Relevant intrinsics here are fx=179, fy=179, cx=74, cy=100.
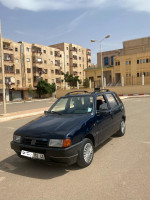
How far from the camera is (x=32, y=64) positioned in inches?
2190

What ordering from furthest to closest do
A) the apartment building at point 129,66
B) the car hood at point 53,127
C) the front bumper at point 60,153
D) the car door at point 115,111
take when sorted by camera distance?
the apartment building at point 129,66 < the car door at point 115,111 < the car hood at point 53,127 < the front bumper at point 60,153

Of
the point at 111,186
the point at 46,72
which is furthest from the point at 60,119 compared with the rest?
the point at 46,72

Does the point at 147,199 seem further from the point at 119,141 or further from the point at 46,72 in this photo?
the point at 46,72

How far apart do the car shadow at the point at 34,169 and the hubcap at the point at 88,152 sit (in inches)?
11.4

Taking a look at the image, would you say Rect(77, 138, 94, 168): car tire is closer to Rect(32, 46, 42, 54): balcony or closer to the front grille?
the front grille

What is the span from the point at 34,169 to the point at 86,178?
1223 millimetres

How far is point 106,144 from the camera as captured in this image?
5.51 meters

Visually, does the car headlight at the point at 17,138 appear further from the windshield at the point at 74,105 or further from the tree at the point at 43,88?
the tree at the point at 43,88

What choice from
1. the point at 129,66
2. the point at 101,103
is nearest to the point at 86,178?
the point at 101,103

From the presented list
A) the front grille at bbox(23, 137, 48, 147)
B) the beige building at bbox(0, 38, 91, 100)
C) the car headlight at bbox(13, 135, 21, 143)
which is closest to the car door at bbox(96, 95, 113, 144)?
the front grille at bbox(23, 137, 48, 147)

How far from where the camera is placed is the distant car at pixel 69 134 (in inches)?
139

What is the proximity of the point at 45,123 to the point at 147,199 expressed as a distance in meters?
2.45

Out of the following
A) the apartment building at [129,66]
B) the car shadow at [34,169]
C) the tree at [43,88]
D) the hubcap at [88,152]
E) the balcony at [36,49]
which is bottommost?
the car shadow at [34,169]

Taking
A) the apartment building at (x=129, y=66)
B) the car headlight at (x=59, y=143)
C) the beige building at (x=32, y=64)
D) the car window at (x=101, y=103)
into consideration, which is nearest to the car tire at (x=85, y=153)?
the car headlight at (x=59, y=143)
